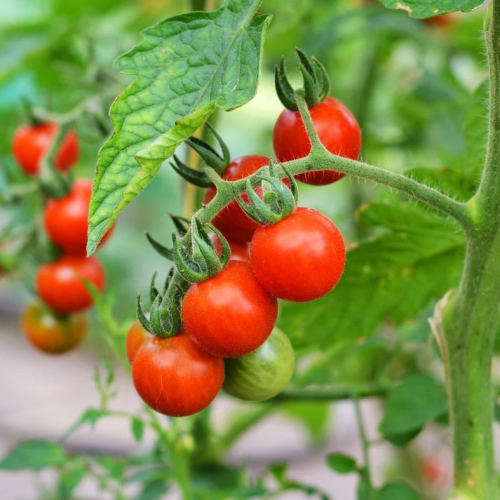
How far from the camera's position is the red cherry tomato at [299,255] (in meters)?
0.45

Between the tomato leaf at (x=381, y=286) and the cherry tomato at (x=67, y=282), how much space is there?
12.7 inches

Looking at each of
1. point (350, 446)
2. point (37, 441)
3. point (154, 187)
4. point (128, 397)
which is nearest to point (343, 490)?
point (350, 446)

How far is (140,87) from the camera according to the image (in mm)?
465

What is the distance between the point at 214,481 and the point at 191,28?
24.3 inches

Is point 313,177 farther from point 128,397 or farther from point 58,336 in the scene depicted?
point 128,397

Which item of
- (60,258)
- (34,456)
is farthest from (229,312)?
(60,258)

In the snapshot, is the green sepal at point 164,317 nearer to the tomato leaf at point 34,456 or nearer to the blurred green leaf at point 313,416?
the tomato leaf at point 34,456

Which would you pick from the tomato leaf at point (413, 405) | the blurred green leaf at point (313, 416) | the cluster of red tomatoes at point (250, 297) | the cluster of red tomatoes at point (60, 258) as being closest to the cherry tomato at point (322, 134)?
the cluster of red tomatoes at point (250, 297)

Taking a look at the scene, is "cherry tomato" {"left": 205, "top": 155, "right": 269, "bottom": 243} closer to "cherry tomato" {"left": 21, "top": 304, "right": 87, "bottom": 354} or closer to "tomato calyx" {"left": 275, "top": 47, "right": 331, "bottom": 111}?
"tomato calyx" {"left": 275, "top": 47, "right": 331, "bottom": 111}

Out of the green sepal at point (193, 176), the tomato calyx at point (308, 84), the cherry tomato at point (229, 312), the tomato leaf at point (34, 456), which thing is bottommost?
the tomato leaf at point (34, 456)

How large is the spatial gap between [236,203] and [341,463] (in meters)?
0.35

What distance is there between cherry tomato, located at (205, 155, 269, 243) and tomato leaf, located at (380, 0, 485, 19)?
0.46ft

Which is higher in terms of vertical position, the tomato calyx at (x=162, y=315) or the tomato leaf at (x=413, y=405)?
the tomato calyx at (x=162, y=315)

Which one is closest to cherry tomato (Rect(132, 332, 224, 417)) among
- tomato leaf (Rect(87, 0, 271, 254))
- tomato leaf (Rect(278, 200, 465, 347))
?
tomato leaf (Rect(87, 0, 271, 254))
